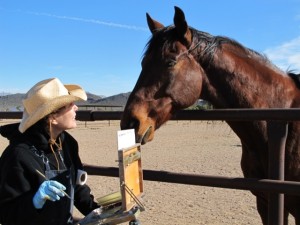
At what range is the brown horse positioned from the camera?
2729mm

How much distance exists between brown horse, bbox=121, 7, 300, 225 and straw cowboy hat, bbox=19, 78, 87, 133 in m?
0.60

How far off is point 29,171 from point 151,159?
9419 millimetres

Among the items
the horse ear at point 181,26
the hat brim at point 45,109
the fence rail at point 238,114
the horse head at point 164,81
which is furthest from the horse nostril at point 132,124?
the horse ear at point 181,26

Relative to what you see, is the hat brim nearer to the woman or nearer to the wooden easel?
the woman

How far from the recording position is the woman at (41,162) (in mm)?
1858

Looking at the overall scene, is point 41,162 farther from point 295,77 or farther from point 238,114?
point 295,77

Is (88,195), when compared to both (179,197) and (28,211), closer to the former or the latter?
(28,211)

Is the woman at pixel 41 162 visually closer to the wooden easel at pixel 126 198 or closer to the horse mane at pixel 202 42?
the wooden easel at pixel 126 198

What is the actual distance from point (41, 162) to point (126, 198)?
530 mm

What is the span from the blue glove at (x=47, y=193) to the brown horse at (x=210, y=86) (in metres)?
0.87

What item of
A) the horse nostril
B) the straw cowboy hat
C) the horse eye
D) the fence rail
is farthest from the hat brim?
the fence rail

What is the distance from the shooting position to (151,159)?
37.0ft

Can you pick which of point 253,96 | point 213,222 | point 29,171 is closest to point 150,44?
point 253,96

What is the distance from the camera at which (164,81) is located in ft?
9.03
